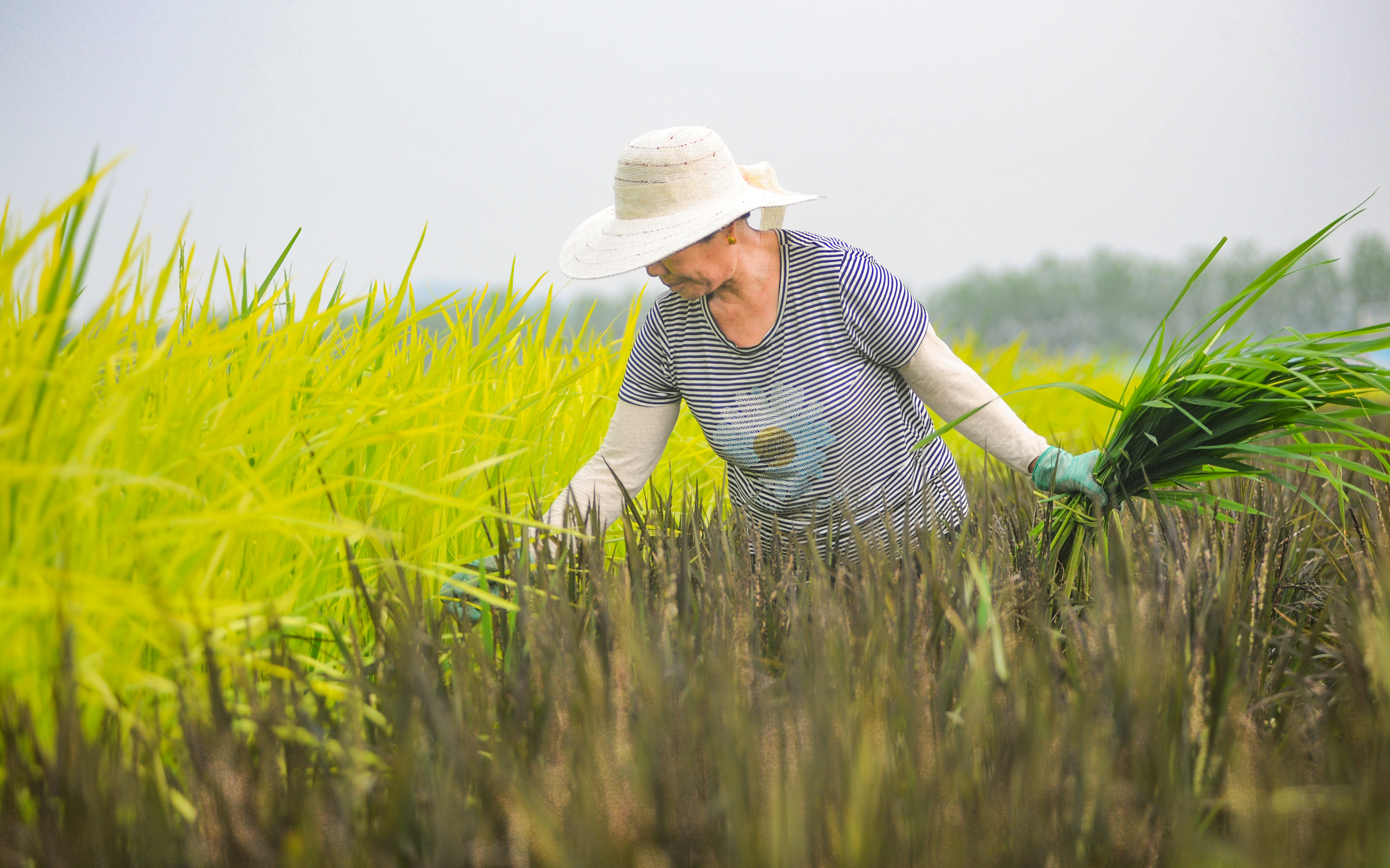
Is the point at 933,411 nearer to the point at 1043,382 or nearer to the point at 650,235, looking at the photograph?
the point at 650,235

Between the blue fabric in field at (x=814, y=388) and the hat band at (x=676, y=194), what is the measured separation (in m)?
0.24

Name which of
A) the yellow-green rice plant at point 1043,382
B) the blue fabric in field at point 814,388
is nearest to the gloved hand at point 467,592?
the blue fabric in field at point 814,388

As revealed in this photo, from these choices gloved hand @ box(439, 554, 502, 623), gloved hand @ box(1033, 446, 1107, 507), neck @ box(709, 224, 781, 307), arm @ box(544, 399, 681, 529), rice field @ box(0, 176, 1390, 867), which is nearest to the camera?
rice field @ box(0, 176, 1390, 867)

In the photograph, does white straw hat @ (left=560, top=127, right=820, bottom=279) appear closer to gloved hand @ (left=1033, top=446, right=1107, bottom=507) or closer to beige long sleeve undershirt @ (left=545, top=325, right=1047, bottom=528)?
beige long sleeve undershirt @ (left=545, top=325, right=1047, bottom=528)

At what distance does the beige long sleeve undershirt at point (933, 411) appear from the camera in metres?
1.89

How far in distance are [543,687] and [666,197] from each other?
3.74ft

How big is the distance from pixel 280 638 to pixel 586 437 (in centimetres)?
158

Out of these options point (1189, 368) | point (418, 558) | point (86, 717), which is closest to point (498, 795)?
point (86, 717)

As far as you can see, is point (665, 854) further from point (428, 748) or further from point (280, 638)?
point (280, 638)

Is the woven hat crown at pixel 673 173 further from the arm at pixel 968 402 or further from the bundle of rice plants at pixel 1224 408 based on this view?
the bundle of rice plants at pixel 1224 408

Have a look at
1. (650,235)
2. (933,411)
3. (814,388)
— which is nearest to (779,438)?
(814,388)

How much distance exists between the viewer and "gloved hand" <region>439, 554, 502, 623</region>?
1324 millimetres

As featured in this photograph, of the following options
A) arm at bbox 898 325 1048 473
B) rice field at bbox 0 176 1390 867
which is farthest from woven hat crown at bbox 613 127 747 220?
rice field at bbox 0 176 1390 867

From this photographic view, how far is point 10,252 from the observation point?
1.01 metres
